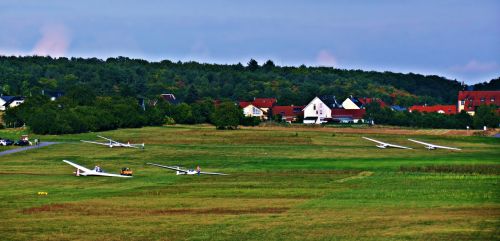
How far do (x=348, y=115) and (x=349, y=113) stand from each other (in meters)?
1.70

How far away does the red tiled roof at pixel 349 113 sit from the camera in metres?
184

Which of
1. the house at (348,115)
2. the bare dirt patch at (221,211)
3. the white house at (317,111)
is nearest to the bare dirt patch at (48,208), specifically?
the bare dirt patch at (221,211)

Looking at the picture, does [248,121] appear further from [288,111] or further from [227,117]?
[288,111]

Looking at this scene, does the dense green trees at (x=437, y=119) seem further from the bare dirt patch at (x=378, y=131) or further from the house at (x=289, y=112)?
the house at (x=289, y=112)

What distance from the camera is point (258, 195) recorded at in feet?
201

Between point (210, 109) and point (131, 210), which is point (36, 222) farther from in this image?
point (210, 109)

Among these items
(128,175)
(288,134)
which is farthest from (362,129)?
(128,175)

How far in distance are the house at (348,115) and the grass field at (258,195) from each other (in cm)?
6889

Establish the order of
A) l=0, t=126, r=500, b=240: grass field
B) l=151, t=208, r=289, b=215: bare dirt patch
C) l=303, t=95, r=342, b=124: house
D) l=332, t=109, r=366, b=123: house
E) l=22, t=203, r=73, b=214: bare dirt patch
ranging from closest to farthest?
l=0, t=126, r=500, b=240: grass field → l=151, t=208, r=289, b=215: bare dirt patch → l=22, t=203, r=73, b=214: bare dirt patch → l=332, t=109, r=366, b=123: house → l=303, t=95, r=342, b=124: house

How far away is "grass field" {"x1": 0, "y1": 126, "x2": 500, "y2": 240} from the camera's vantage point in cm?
4481

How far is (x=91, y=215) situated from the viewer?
5081 cm

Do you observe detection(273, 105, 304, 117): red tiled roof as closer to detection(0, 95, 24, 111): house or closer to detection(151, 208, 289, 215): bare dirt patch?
detection(0, 95, 24, 111): house

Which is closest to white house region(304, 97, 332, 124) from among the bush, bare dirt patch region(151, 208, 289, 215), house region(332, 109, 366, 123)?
house region(332, 109, 366, 123)

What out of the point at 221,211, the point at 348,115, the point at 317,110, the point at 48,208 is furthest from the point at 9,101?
the point at 221,211
